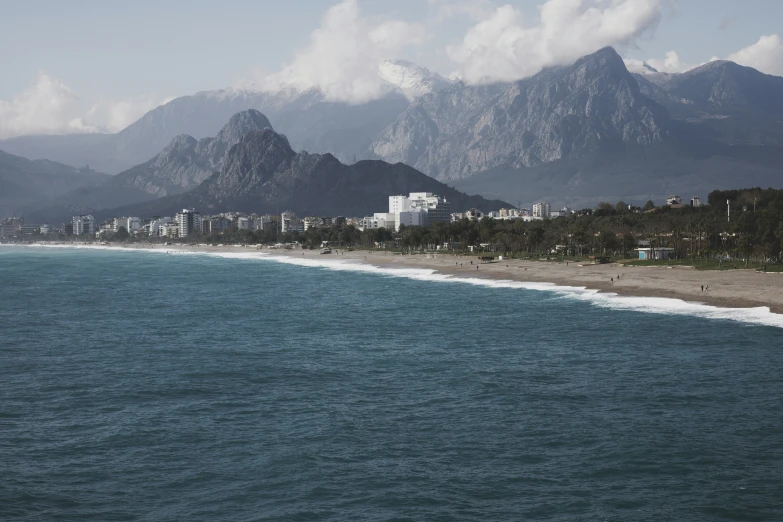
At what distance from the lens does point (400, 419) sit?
1244 inches

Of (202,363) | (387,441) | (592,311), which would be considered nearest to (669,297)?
(592,311)

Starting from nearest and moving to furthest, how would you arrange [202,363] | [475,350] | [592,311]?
1. [202,363]
2. [475,350]
3. [592,311]

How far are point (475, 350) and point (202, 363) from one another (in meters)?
16.3

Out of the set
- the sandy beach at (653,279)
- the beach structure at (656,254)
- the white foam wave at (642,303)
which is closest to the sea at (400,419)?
the white foam wave at (642,303)

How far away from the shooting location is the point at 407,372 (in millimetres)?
41094

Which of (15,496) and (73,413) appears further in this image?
(73,413)

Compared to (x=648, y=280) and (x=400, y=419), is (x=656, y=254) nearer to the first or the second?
(x=648, y=280)

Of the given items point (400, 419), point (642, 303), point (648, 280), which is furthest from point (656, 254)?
point (400, 419)

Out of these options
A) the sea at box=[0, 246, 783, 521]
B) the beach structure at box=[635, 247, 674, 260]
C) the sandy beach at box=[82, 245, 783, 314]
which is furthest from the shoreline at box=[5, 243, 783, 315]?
the beach structure at box=[635, 247, 674, 260]

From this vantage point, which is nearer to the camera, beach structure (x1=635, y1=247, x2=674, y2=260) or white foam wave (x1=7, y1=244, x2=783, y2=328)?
white foam wave (x1=7, y1=244, x2=783, y2=328)

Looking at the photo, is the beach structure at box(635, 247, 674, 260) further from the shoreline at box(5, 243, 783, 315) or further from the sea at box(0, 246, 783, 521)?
the sea at box(0, 246, 783, 521)

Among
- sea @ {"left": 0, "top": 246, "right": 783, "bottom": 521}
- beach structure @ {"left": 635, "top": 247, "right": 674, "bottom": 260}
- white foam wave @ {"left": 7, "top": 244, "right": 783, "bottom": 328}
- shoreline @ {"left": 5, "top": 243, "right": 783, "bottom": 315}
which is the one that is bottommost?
sea @ {"left": 0, "top": 246, "right": 783, "bottom": 521}

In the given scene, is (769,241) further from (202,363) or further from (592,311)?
(202,363)

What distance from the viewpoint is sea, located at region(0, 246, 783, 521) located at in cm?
2353
